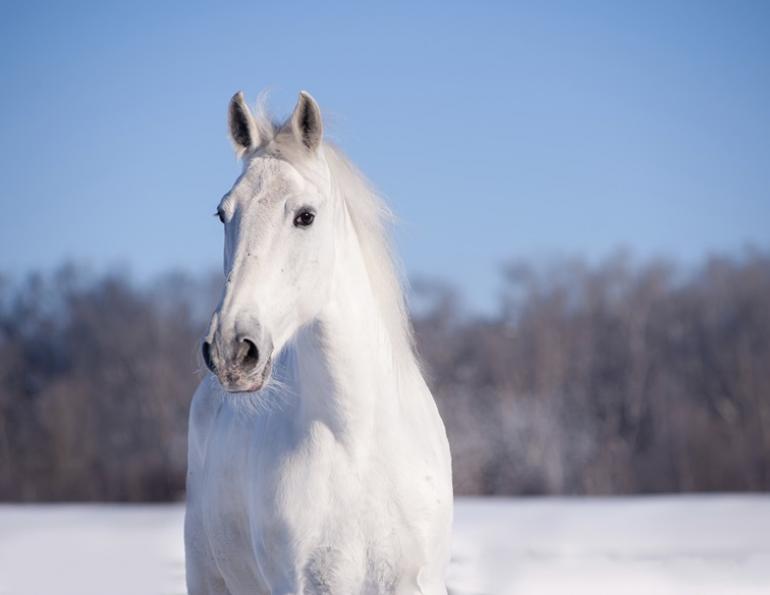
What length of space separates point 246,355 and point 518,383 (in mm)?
33856

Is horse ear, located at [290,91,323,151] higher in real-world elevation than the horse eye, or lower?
higher

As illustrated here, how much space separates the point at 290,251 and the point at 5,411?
3596 cm

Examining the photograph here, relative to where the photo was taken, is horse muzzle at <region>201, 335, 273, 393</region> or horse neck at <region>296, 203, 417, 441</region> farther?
horse neck at <region>296, 203, 417, 441</region>

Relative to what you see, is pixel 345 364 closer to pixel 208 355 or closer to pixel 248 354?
pixel 248 354

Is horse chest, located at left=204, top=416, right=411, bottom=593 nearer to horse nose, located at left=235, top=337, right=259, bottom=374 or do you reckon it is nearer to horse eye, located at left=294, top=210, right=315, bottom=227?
horse nose, located at left=235, top=337, right=259, bottom=374

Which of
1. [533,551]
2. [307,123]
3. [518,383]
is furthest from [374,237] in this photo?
[518,383]

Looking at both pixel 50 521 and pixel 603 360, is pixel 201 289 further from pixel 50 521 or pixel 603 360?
pixel 50 521

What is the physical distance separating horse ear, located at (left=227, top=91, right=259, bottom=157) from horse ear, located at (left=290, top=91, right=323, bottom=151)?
16 centimetres

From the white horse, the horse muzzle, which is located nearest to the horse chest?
the white horse

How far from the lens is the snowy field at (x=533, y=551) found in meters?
8.33

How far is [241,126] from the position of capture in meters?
4.06

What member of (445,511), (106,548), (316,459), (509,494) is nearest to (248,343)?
(316,459)

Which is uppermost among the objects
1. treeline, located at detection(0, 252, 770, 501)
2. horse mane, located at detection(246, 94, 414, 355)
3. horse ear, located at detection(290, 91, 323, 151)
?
horse ear, located at detection(290, 91, 323, 151)

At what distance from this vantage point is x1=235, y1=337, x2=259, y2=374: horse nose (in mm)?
3406
